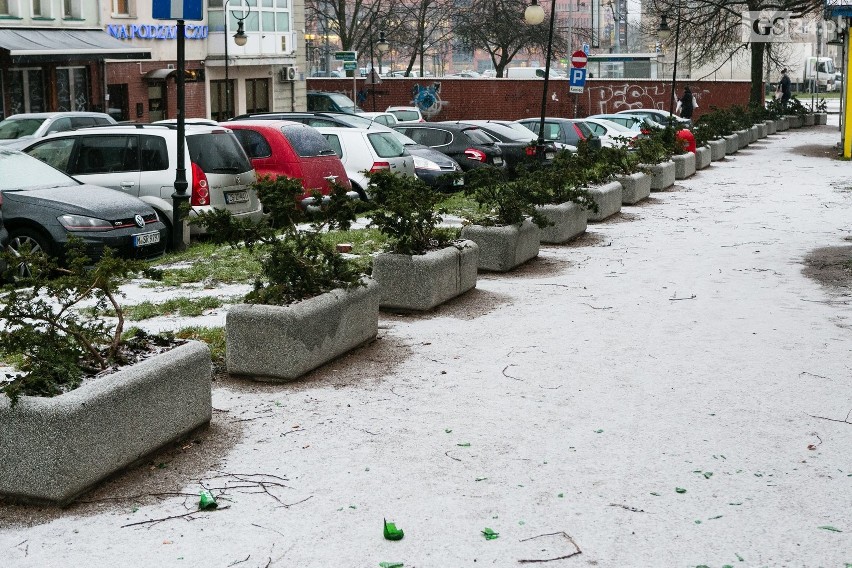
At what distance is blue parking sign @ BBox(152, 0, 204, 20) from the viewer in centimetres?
1340

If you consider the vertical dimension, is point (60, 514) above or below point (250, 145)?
below

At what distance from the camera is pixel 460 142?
2381 cm

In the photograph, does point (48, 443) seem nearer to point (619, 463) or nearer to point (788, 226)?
point (619, 463)

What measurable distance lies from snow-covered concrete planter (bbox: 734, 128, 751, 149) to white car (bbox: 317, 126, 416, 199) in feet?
54.5

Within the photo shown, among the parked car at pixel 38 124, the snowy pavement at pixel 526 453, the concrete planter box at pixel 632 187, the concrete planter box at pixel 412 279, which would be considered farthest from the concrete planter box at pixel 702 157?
the concrete planter box at pixel 412 279

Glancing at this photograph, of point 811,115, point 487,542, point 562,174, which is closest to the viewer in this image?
point 487,542

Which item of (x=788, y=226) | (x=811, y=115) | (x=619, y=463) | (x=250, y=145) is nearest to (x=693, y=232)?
(x=788, y=226)

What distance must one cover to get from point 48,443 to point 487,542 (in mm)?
1904

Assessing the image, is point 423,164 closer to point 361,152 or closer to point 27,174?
point 361,152

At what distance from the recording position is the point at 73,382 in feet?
18.6

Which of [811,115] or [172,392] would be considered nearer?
[172,392]

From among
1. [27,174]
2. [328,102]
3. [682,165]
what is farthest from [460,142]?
[328,102]

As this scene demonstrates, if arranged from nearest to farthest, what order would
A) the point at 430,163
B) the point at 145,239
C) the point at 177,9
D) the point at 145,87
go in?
1. the point at 145,239
2. the point at 177,9
3. the point at 430,163
4. the point at 145,87

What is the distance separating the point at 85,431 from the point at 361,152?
13783 millimetres
